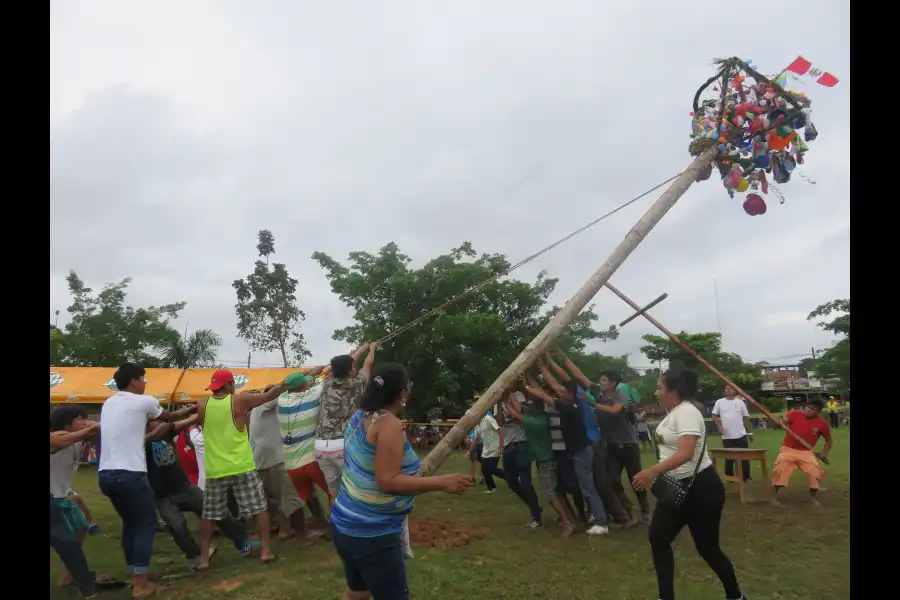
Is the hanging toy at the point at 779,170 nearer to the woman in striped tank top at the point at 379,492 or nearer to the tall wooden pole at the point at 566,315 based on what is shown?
the tall wooden pole at the point at 566,315

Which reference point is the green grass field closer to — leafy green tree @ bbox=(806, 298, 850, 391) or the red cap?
the red cap

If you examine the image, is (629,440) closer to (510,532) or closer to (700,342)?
(510,532)

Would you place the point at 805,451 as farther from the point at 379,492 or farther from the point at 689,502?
the point at 379,492

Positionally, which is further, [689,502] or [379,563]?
[689,502]

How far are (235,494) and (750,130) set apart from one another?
6511mm

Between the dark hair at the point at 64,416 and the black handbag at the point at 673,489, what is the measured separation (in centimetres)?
459

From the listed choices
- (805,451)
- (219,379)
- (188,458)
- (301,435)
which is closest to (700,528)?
(301,435)

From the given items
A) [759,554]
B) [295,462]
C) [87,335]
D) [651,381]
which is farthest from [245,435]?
[87,335]

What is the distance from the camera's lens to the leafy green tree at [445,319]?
20.4 meters

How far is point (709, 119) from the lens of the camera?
6.47m

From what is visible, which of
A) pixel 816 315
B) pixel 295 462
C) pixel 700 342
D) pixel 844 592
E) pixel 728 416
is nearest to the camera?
pixel 844 592

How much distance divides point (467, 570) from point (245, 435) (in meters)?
2.45

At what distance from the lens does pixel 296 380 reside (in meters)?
5.30

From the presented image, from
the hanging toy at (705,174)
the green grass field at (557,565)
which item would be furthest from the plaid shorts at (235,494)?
the hanging toy at (705,174)
